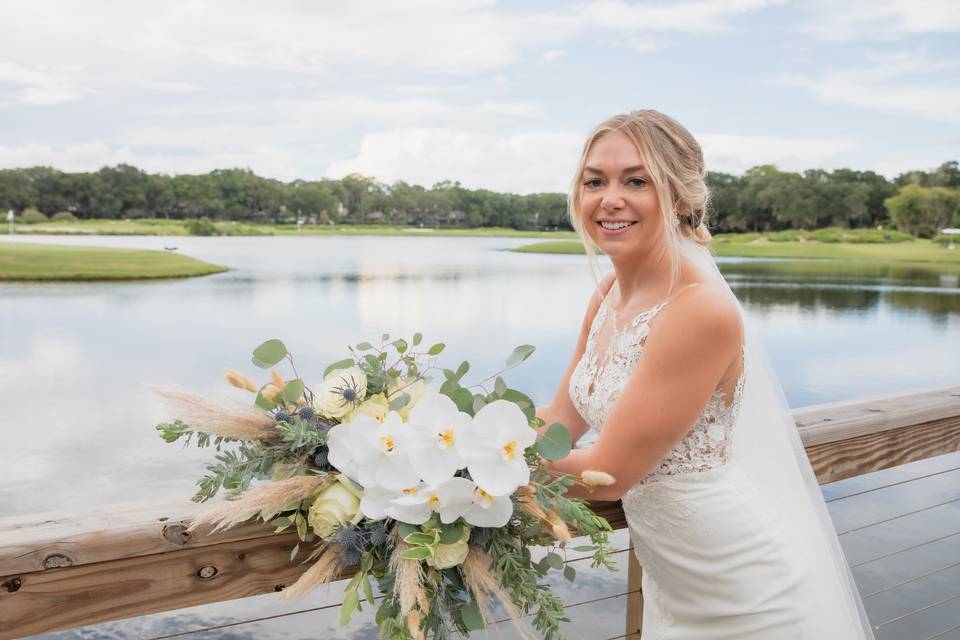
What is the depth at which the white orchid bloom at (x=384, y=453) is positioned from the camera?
114 centimetres

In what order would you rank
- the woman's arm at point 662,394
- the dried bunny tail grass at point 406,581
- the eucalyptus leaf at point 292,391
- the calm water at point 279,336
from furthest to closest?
the calm water at point 279,336 → the woman's arm at point 662,394 → the eucalyptus leaf at point 292,391 → the dried bunny tail grass at point 406,581

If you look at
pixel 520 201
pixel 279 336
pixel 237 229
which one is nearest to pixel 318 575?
pixel 279 336

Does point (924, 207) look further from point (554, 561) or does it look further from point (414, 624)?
point (414, 624)

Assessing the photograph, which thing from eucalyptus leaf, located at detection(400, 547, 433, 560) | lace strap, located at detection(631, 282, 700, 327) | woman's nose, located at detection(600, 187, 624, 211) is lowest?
eucalyptus leaf, located at detection(400, 547, 433, 560)

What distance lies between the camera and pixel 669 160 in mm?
1768

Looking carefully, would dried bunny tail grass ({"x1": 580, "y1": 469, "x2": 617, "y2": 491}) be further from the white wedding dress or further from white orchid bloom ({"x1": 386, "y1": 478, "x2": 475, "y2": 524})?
the white wedding dress

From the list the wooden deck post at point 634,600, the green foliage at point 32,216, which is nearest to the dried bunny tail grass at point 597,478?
the wooden deck post at point 634,600

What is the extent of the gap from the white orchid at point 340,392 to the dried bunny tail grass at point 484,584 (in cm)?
30

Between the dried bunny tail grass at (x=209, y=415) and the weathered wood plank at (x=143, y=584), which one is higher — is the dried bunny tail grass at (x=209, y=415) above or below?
above

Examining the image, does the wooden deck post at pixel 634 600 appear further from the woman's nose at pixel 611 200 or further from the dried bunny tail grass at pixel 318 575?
the dried bunny tail grass at pixel 318 575

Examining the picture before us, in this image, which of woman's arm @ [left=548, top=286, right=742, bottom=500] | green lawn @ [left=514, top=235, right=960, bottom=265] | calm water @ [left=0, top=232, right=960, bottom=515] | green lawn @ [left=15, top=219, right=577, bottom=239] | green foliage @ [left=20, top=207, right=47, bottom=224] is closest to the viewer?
woman's arm @ [left=548, top=286, right=742, bottom=500]

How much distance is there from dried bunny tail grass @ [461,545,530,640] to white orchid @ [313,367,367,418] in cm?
30

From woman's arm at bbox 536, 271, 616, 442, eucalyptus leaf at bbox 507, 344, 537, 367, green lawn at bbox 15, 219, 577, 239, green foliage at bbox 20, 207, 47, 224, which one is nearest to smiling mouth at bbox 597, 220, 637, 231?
woman's arm at bbox 536, 271, 616, 442

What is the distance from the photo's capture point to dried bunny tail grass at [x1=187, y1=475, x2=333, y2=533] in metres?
1.16
